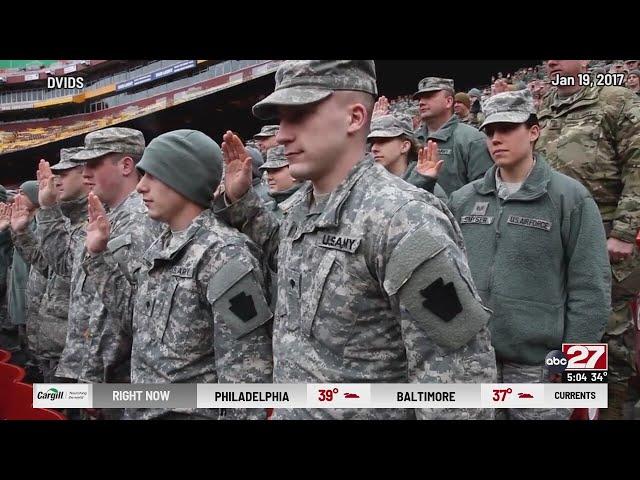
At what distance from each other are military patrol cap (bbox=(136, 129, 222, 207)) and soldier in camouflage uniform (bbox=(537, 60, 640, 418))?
1.23 metres

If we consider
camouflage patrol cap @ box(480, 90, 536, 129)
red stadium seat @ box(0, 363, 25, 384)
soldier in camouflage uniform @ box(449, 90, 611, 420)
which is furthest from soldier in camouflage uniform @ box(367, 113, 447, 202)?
red stadium seat @ box(0, 363, 25, 384)

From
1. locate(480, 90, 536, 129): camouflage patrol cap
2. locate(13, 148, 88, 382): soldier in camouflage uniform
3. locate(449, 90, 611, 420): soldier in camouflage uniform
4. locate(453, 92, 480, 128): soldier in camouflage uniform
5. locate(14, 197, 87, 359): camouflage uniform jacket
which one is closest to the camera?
locate(449, 90, 611, 420): soldier in camouflage uniform

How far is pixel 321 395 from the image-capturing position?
158cm

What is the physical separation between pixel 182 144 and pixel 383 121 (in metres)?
1.11

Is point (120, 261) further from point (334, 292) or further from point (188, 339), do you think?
point (334, 292)

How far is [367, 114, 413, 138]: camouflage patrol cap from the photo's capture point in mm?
2816

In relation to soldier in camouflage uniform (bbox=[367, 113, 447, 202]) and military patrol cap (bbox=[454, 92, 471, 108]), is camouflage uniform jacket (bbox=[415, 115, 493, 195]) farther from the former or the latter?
military patrol cap (bbox=[454, 92, 471, 108])

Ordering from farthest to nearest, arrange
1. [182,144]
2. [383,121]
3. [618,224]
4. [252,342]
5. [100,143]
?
[383,121], [100,143], [618,224], [182,144], [252,342]

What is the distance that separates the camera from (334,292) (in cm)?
146

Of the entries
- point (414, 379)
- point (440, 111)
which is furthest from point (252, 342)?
point (440, 111)

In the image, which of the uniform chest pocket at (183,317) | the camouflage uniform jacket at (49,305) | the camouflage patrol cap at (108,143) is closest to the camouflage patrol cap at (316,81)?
the uniform chest pocket at (183,317)

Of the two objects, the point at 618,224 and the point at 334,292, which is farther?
the point at 618,224

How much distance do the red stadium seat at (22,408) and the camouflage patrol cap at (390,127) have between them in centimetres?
153

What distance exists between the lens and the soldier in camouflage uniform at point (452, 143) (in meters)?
2.83
